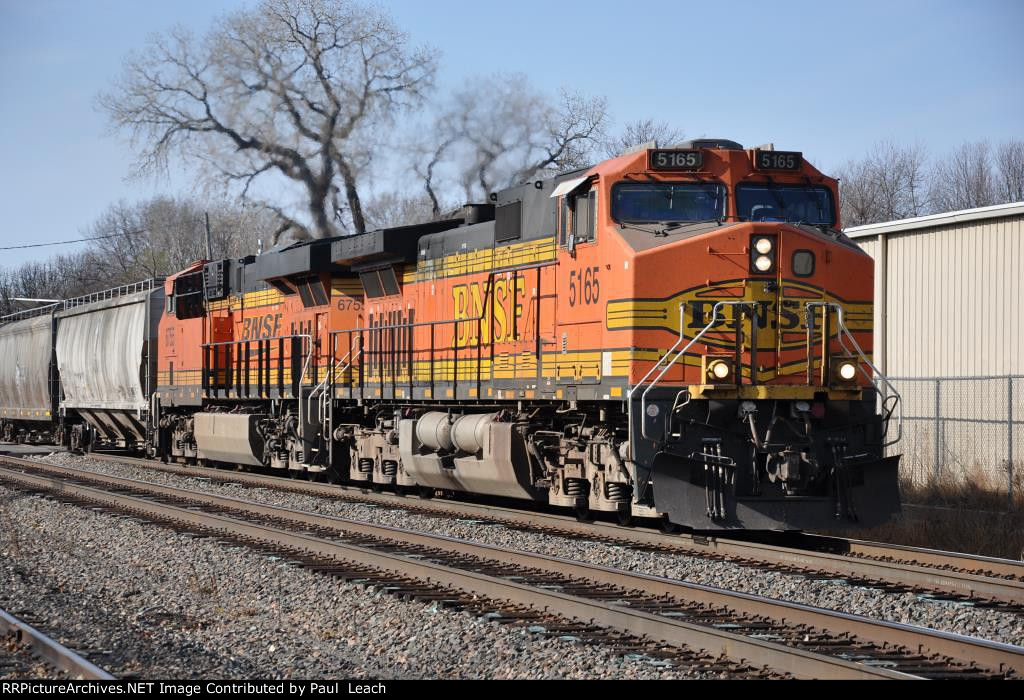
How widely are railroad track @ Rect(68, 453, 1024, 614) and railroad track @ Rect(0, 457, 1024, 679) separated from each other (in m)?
1.56

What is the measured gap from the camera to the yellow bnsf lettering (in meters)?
13.1

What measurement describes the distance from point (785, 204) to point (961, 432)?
846 centimetres

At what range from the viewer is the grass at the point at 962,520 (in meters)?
11.6

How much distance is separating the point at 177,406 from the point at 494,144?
22548 mm

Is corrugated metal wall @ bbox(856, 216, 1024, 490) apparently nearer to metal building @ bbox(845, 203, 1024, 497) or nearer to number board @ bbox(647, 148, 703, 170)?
metal building @ bbox(845, 203, 1024, 497)

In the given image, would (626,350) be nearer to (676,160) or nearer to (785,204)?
(676,160)

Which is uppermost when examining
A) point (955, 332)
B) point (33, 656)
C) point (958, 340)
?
point (955, 332)

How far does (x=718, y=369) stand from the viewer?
410 inches

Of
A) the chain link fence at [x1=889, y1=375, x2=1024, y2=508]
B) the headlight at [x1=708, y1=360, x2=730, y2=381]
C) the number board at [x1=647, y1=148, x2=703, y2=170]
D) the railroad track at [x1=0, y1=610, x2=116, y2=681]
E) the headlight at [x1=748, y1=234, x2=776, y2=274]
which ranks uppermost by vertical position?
the number board at [x1=647, y1=148, x2=703, y2=170]

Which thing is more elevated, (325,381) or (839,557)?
(325,381)

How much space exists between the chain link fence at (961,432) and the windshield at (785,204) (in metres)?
5.85

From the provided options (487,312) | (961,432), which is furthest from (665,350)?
(961,432)

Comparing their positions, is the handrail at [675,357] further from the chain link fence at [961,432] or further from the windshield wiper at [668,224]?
the chain link fence at [961,432]

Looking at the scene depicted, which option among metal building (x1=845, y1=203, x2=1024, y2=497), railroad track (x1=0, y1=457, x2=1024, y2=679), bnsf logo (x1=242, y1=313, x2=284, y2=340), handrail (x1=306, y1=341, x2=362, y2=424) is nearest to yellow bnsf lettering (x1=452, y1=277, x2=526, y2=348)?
railroad track (x1=0, y1=457, x2=1024, y2=679)
